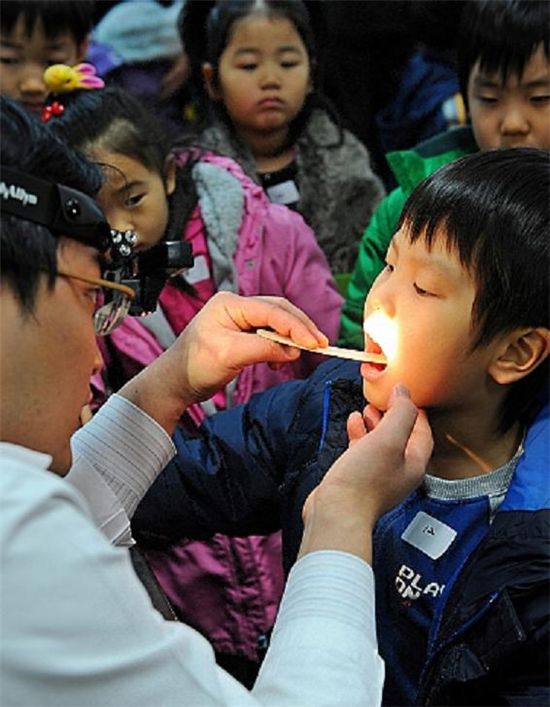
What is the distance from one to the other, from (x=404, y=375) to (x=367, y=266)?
3.41ft

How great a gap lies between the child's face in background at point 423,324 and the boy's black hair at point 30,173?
0.53 meters

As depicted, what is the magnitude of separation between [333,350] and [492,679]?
1.63 ft

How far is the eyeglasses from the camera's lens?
1407mm

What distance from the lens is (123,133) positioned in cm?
262

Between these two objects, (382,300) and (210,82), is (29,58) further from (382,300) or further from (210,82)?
(382,300)

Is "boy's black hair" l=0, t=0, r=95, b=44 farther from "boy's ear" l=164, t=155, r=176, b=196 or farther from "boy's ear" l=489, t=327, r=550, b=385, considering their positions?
"boy's ear" l=489, t=327, r=550, b=385

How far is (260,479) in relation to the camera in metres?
1.82

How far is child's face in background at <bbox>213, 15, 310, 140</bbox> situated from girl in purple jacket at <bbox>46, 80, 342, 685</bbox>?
14.1 inches

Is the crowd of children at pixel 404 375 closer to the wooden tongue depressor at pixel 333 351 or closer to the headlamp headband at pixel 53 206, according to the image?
the wooden tongue depressor at pixel 333 351

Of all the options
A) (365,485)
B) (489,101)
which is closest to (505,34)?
(489,101)

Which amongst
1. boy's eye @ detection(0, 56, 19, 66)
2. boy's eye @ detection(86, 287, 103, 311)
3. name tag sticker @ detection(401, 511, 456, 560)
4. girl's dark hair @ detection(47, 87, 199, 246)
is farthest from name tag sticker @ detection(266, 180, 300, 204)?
boy's eye @ detection(86, 287, 103, 311)

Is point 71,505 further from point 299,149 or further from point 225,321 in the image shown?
point 299,149

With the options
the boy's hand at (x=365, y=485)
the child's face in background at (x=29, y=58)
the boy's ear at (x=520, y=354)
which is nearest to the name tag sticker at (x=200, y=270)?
the child's face in background at (x=29, y=58)

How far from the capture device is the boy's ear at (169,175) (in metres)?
2.65
